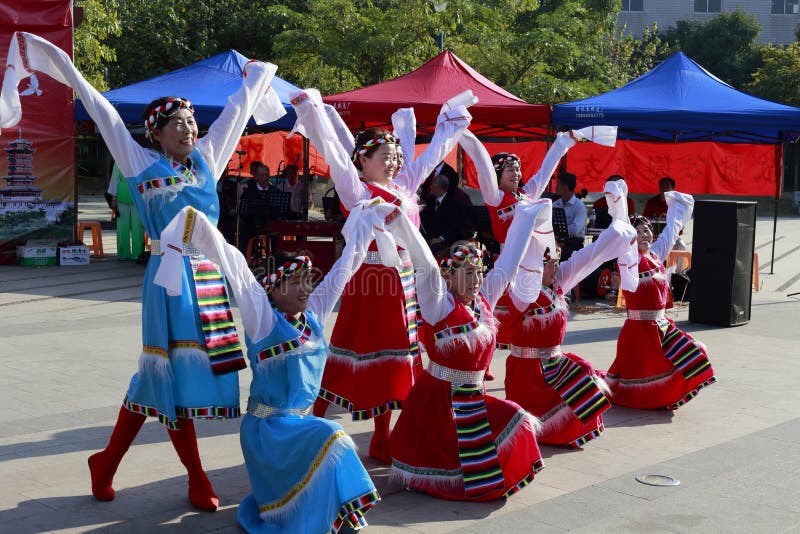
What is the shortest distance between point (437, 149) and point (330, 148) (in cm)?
Answer: 88

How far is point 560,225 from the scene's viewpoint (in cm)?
1175

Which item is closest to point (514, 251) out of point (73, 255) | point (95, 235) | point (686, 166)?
point (73, 255)

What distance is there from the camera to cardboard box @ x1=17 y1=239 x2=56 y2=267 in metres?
14.0

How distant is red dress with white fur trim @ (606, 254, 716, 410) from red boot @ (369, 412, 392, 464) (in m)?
2.18

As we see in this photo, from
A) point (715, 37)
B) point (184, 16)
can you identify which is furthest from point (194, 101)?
point (715, 37)

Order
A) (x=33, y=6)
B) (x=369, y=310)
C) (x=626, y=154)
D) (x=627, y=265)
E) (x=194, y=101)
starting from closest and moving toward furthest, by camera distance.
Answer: (x=369, y=310), (x=627, y=265), (x=194, y=101), (x=33, y=6), (x=626, y=154)

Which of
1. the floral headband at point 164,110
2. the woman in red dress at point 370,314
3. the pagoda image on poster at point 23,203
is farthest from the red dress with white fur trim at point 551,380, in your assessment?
the pagoda image on poster at point 23,203

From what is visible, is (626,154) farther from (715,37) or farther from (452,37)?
(715,37)

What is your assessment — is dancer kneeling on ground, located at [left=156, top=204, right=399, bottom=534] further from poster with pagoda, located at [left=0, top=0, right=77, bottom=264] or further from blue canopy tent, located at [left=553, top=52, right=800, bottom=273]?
poster with pagoda, located at [left=0, top=0, right=77, bottom=264]

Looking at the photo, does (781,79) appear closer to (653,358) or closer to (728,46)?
(728,46)

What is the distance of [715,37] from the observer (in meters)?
39.0

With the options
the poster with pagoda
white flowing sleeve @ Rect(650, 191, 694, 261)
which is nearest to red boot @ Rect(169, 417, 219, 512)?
white flowing sleeve @ Rect(650, 191, 694, 261)

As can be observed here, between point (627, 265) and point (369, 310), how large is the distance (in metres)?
1.81

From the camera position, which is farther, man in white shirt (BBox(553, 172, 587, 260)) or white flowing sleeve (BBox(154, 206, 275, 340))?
man in white shirt (BBox(553, 172, 587, 260))
